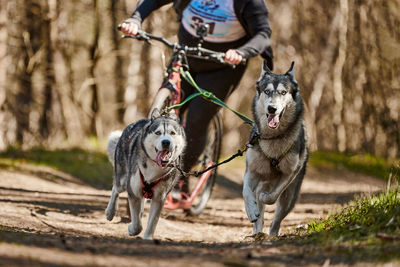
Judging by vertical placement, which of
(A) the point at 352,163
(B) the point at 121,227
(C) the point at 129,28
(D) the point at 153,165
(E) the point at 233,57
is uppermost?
(C) the point at 129,28

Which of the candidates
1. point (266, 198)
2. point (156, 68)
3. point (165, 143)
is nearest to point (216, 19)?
point (165, 143)

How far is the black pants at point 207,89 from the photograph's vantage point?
5660 millimetres

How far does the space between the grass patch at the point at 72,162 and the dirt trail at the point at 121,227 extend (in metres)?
0.37

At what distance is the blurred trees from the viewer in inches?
570

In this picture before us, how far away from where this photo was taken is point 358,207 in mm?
4750

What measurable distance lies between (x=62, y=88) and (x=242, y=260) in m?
12.5

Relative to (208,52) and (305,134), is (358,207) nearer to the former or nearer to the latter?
(305,134)

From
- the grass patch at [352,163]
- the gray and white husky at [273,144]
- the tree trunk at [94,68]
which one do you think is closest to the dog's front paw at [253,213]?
the gray and white husky at [273,144]

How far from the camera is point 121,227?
550cm

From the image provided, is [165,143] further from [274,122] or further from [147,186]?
[274,122]

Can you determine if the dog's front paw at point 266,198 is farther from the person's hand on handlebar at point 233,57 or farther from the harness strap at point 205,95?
the person's hand on handlebar at point 233,57

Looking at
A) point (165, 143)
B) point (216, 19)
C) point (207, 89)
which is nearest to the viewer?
point (165, 143)

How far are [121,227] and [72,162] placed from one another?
5.22 m

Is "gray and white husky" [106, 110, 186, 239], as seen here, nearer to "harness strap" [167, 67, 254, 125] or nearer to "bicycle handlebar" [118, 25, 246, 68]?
"harness strap" [167, 67, 254, 125]
